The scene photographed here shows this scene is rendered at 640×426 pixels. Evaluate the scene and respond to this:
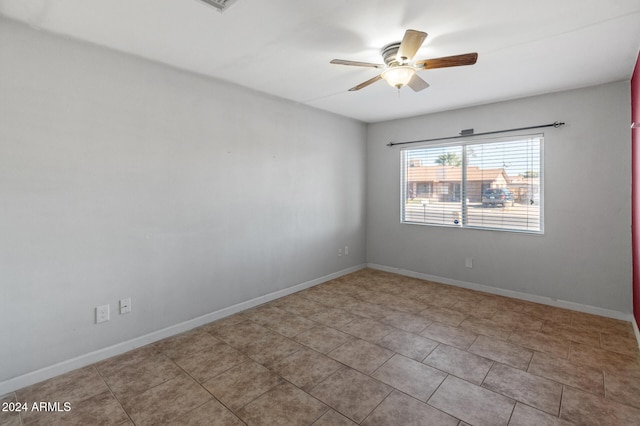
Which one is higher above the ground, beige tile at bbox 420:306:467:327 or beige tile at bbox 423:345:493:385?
beige tile at bbox 420:306:467:327

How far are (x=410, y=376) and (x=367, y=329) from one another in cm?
80

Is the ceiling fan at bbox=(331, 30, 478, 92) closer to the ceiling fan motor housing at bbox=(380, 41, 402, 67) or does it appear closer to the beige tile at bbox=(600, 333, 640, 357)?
the ceiling fan motor housing at bbox=(380, 41, 402, 67)

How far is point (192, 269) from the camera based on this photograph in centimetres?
307

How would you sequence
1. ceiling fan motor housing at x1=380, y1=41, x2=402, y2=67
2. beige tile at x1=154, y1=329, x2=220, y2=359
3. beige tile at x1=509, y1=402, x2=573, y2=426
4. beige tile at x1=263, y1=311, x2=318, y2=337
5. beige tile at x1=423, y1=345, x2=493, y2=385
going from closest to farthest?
beige tile at x1=509, y1=402, x2=573, y2=426 → beige tile at x1=423, y1=345, x2=493, y2=385 → ceiling fan motor housing at x1=380, y1=41, x2=402, y2=67 → beige tile at x1=154, y1=329, x2=220, y2=359 → beige tile at x1=263, y1=311, x2=318, y2=337

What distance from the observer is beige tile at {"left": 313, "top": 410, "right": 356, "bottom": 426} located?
1803 mm

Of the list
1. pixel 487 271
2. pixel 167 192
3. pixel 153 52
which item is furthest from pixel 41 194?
pixel 487 271

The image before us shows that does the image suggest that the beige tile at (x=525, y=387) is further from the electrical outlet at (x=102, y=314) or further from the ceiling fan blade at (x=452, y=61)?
the electrical outlet at (x=102, y=314)

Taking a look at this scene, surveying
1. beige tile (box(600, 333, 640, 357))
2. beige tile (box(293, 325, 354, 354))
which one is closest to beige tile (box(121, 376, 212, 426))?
beige tile (box(293, 325, 354, 354))

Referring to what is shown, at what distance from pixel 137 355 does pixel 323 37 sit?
9.52ft

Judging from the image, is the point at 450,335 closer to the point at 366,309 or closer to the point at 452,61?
the point at 366,309

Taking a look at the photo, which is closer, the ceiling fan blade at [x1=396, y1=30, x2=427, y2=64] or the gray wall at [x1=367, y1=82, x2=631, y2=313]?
the ceiling fan blade at [x1=396, y1=30, x2=427, y2=64]

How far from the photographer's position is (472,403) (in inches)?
77.8

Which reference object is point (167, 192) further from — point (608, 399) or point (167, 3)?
point (608, 399)

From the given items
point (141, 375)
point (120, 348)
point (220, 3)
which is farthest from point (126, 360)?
point (220, 3)
